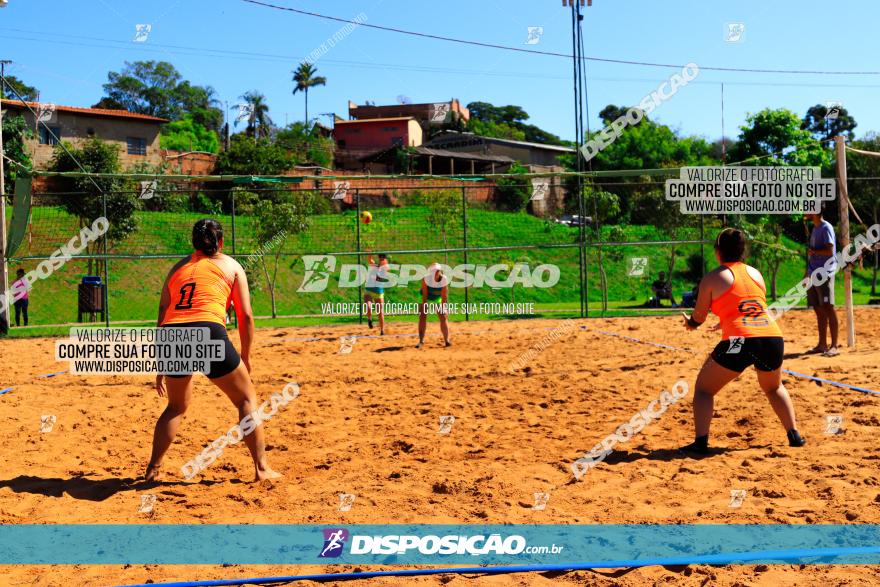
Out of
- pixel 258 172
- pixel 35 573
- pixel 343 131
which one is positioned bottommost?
pixel 35 573

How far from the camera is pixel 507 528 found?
4.11 m

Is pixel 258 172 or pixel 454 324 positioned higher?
pixel 258 172

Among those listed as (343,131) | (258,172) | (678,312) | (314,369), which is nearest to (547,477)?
(314,369)

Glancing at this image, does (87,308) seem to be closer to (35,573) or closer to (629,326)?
(629,326)

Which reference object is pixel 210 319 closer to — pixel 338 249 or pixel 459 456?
pixel 459 456

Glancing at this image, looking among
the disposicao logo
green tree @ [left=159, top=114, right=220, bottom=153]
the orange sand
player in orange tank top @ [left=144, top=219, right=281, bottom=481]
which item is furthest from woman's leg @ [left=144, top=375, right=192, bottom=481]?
green tree @ [left=159, top=114, right=220, bottom=153]

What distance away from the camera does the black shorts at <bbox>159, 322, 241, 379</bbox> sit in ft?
16.3

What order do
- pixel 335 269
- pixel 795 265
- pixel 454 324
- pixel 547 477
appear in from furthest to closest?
1. pixel 795 265
2. pixel 335 269
3. pixel 454 324
4. pixel 547 477

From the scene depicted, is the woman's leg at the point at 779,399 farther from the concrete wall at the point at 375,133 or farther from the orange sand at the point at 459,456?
the concrete wall at the point at 375,133

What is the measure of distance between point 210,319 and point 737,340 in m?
3.89

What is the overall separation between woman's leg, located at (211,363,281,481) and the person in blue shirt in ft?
25.6

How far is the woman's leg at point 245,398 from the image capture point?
16.8ft

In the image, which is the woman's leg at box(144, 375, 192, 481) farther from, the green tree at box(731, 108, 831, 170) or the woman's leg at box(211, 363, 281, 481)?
the green tree at box(731, 108, 831, 170)

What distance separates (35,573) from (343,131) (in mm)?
65601
